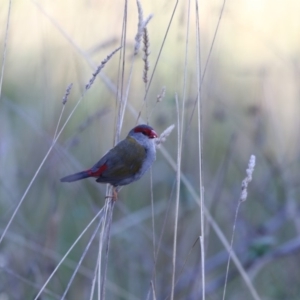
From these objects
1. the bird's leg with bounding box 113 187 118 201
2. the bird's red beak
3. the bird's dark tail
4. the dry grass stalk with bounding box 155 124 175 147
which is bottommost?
the bird's leg with bounding box 113 187 118 201

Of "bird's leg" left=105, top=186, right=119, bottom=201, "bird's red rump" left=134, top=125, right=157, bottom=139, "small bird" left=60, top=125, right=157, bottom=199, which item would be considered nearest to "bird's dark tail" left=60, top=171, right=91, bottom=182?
"small bird" left=60, top=125, right=157, bottom=199

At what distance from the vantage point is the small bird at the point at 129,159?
260 centimetres

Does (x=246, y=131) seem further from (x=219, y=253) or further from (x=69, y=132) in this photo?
(x=69, y=132)

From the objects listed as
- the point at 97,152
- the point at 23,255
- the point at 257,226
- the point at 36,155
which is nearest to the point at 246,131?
the point at 257,226

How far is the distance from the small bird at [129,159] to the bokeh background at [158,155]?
24cm

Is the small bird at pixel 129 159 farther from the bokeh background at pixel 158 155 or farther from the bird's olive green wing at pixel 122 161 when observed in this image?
the bokeh background at pixel 158 155

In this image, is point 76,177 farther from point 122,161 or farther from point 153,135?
point 153,135

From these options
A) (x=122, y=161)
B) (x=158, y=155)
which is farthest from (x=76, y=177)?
(x=158, y=155)

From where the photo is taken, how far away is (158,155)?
13.5ft

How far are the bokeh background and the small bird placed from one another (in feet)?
0.80

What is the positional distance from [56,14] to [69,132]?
29.8 inches

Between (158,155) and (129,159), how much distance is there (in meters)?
1.43

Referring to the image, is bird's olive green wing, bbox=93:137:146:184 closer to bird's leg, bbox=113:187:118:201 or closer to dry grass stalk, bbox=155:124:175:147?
bird's leg, bbox=113:187:118:201

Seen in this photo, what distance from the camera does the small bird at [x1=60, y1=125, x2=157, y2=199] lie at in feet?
8.52
